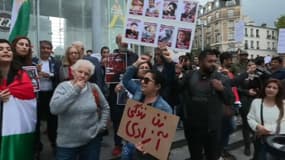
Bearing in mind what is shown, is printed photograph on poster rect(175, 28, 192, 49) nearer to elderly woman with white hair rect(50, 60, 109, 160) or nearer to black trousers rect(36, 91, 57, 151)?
elderly woman with white hair rect(50, 60, 109, 160)

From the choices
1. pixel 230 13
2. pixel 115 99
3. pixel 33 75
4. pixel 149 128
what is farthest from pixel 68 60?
pixel 230 13

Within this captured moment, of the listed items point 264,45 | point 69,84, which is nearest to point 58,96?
point 69,84

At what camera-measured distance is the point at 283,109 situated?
16.4 ft

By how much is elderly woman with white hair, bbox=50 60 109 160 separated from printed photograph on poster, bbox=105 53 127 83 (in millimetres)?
1482

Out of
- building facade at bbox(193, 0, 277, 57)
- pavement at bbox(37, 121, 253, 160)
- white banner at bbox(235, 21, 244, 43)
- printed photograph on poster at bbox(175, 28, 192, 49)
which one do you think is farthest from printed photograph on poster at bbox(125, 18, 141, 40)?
building facade at bbox(193, 0, 277, 57)

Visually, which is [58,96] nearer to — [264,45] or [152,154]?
[152,154]

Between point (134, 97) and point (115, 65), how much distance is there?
1372mm

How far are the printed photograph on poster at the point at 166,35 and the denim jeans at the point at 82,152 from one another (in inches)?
53.7

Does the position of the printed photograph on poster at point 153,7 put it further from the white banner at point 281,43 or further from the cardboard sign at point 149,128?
the white banner at point 281,43

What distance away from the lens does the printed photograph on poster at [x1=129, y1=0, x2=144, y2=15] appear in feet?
16.1

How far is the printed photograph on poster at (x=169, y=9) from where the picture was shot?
4879 millimetres

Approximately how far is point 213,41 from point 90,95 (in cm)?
10255

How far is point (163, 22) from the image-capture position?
16.0 ft

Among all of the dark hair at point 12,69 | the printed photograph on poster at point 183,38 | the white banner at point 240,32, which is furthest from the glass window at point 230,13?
the dark hair at point 12,69
